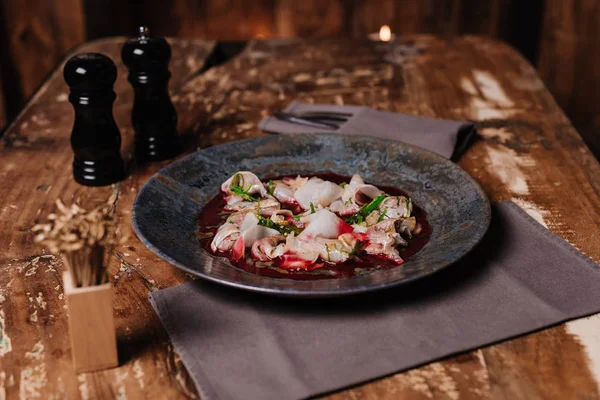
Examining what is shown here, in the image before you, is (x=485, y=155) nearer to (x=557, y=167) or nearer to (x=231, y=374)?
(x=557, y=167)

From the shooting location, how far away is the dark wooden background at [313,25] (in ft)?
9.98

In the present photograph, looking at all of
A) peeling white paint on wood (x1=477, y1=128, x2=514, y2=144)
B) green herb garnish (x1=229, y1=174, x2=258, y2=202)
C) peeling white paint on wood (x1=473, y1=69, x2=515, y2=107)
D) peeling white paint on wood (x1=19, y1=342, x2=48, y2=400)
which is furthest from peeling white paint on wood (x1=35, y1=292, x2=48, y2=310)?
peeling white paint on wood (x1=473, y1=69, x2=515, y2=107)

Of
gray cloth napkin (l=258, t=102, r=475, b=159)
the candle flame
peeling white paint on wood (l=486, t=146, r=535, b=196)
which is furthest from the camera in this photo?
the candle flame

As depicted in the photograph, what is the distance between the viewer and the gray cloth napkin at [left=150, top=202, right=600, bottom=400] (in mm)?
795

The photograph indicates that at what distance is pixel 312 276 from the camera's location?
3.09ft

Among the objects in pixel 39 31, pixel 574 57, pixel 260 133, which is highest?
pixel 260 133

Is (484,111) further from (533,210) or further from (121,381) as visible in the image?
(121,381)

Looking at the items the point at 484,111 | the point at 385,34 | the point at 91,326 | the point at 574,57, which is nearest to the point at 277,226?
the point at 91,326

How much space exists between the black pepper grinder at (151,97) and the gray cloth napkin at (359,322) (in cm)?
52

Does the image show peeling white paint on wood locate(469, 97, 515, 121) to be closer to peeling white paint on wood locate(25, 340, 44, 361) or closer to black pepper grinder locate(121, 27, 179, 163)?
black pepper grinder locate(121, 27, 179, 163)

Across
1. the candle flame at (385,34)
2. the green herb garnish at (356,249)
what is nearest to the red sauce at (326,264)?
the green herb garnish at (356,249)

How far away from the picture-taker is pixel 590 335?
34.2 inches

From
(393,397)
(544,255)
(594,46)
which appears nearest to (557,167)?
(544,255)

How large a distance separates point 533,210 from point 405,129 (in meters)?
0.39
